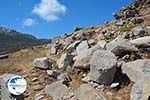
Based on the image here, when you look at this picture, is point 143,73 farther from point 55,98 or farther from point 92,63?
point 55,98

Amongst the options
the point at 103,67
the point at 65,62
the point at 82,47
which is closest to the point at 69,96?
the point at 103,67

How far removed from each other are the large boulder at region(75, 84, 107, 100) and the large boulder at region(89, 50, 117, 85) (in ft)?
3.84

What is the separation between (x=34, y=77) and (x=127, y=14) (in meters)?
19.0

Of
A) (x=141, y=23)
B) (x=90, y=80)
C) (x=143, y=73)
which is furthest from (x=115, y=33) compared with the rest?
(x=143, y=73)

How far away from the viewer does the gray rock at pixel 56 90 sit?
19.0 meters

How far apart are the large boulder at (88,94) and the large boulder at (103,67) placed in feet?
3.84

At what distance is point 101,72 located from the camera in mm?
18469

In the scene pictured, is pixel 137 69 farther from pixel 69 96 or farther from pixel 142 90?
pixel 69 96

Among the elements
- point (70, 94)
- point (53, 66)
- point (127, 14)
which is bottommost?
point (70, 94)

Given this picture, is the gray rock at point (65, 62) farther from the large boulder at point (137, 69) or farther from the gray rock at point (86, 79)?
the large boulder at point (137, 69)

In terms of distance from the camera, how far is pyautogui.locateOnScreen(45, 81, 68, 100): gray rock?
62.2 ft

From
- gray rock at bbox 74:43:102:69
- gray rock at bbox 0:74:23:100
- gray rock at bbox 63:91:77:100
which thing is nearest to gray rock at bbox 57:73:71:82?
gray rock at bbox 74:43:102:69

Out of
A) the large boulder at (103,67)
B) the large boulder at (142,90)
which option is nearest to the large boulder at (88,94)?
the large boulder at (103,67)

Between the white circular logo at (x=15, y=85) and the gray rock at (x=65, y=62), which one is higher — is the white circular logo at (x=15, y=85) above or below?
below
